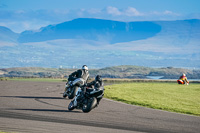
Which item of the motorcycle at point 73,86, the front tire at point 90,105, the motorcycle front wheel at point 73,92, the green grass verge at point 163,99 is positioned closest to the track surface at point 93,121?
the front tire at point 90,105

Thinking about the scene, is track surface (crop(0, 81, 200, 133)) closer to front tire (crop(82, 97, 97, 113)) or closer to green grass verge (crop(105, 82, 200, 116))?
front tire (crop(82, 97, 97, 113))

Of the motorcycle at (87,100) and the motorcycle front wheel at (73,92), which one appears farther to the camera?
the motorcycle front wheel at (73,92)

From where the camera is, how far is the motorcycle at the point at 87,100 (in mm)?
17594

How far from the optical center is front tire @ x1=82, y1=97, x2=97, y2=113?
17578mm

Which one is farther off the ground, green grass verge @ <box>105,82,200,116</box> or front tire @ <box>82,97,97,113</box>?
front tire @ <box>82,97,97,113</box>

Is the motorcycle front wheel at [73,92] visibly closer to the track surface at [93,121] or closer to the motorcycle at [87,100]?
the track surface at [93,121]

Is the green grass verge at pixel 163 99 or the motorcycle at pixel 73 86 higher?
the motorcycle at pixel 73 86

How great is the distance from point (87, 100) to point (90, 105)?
60 centimetres

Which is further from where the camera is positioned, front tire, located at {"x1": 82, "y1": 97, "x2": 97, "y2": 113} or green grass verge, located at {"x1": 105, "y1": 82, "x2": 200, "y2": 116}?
green grass verge, located at {"x1": 105, "y1": 82, "x2": 200, "y2": 116}

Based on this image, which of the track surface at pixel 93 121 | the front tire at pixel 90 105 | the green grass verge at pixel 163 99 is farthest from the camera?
the green grass verge at pixel 163 99

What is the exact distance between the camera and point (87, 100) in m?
18.1

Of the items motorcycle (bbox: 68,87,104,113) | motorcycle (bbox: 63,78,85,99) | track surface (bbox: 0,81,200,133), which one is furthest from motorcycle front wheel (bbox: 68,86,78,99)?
motorcycle (bbox: 68,87,104,113)

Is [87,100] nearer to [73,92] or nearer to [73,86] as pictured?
[73,86]

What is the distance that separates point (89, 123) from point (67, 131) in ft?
6.75
